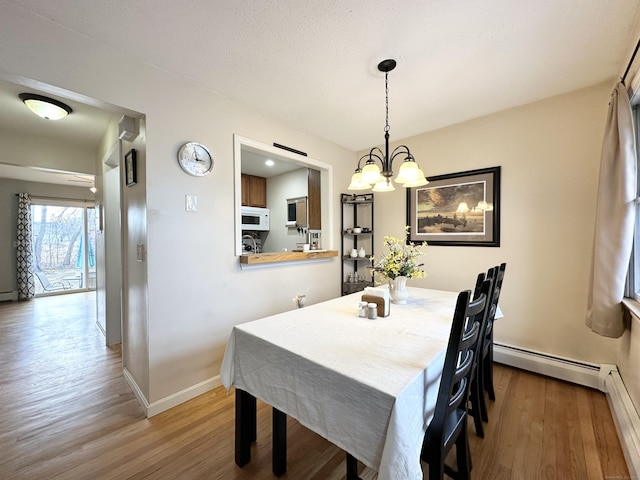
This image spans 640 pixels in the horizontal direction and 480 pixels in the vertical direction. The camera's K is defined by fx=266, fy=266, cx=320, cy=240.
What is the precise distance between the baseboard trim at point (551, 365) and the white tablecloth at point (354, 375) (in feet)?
4.80

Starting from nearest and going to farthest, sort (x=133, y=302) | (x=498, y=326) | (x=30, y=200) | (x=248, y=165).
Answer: (x=133, y=302) < (x=498, y=326) < (x=248, y=165) < (x=30, y=200)

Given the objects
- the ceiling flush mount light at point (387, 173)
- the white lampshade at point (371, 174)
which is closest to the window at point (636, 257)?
the ceiling flush mount light at point (387, 173)

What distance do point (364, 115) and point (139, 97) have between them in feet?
6.26

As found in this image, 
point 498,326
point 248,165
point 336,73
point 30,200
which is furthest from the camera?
point 30,200

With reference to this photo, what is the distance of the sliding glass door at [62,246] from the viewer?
5.84 meters

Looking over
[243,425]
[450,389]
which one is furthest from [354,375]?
[243,425]

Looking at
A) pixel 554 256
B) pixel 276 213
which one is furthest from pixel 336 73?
pixel 276 213

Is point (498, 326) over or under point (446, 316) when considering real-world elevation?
under

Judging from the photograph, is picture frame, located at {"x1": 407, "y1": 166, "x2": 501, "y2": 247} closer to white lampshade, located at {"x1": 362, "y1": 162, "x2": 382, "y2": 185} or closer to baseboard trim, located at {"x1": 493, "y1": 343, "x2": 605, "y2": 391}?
baseboard trim, located at {"x1": 493, "y1": 343, "x2": 605, "y2": 391}

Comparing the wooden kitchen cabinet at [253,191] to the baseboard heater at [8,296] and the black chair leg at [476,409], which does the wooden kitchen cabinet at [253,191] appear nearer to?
the black chair leg at [476,409]

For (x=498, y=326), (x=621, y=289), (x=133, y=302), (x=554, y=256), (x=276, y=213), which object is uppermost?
(x=276, y=213)

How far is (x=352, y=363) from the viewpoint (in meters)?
1.06

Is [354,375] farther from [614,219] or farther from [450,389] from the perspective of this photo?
[614,219]

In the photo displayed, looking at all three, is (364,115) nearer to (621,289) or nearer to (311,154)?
(311,154)
